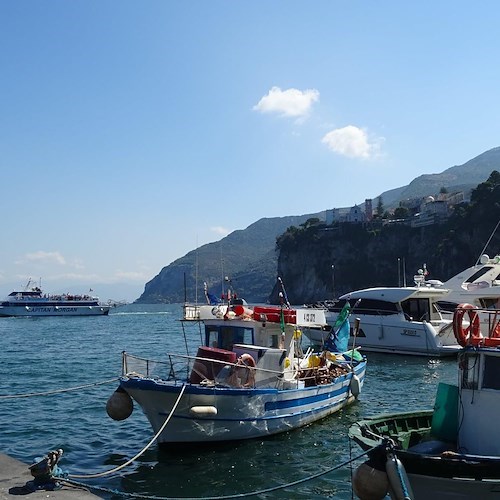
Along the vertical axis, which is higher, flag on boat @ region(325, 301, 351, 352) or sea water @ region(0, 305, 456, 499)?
flag on boat @ region(325, 301, 351, 352)

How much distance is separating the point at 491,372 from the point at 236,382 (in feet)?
22.0

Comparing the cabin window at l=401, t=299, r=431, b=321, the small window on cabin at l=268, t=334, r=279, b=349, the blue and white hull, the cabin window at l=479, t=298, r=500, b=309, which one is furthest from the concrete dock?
the cabin window at l=479, t=298, r=500, b=309

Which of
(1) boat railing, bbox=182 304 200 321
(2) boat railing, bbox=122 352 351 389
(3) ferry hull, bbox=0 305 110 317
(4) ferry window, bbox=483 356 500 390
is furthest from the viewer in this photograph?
(3) ferry hull, bbox=0 305 110 317

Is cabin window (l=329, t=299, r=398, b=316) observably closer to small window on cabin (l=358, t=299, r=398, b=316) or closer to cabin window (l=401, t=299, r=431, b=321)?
small window on cabin (l=358, t=299, r=398, b=316)

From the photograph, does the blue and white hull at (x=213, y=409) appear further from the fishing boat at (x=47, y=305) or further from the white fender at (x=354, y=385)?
the fishing boat at (x=47, y=305)

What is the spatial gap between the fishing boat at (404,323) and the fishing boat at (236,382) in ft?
46.2

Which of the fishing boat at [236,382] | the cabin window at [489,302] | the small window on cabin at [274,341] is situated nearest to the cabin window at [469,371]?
the fishing boat at [236,382]

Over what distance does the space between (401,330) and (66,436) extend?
21.9 meters

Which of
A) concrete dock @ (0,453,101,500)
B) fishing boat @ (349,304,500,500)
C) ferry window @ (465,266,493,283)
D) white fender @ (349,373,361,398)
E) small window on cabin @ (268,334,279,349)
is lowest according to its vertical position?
concrete dock @ (0,453,101,500)

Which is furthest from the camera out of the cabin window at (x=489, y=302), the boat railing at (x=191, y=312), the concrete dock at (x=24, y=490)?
the cabin window at (x=489, y=302)

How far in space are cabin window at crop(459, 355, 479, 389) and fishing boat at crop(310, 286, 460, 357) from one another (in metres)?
21.8

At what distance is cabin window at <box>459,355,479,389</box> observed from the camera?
10461 mm

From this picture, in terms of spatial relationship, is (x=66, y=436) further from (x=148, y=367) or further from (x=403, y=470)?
(x=403, y=470)

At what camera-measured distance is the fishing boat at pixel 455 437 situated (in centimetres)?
901
